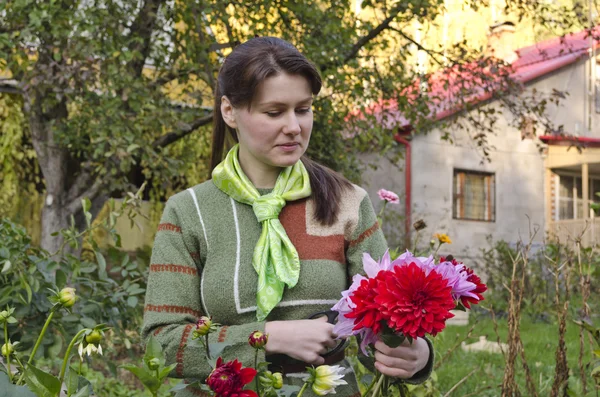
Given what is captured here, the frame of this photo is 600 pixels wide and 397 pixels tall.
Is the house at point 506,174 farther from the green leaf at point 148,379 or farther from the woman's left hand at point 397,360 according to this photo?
the green leaf at point 148,379

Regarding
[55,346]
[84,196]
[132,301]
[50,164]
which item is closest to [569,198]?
[50,164]

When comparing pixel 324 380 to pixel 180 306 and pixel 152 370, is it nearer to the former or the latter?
pixel 152 370

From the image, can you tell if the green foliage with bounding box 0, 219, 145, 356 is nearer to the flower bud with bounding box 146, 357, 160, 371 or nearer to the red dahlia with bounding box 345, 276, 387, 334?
the flower bud with bounding box 146, 357, 160, 371

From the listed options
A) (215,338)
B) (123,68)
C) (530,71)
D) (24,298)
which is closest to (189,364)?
(215,338)

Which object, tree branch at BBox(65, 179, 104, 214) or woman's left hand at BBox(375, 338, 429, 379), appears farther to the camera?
tree branch at BBox(65, 179, 104, 214)

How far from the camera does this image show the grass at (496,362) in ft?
15.5

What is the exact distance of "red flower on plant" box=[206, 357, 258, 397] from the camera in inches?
43.6

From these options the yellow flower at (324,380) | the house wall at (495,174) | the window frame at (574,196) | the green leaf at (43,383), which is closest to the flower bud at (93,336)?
the green leaf at (43,383)

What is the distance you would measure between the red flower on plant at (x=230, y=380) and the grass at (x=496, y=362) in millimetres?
2754

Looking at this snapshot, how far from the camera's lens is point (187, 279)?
1710mm

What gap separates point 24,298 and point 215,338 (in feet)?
5.58

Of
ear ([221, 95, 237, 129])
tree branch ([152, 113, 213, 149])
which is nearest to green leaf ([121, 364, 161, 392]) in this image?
ear ([221, 95, 237, 129])

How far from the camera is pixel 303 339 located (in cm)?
153

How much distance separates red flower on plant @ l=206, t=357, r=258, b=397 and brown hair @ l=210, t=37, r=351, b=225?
69 cm
